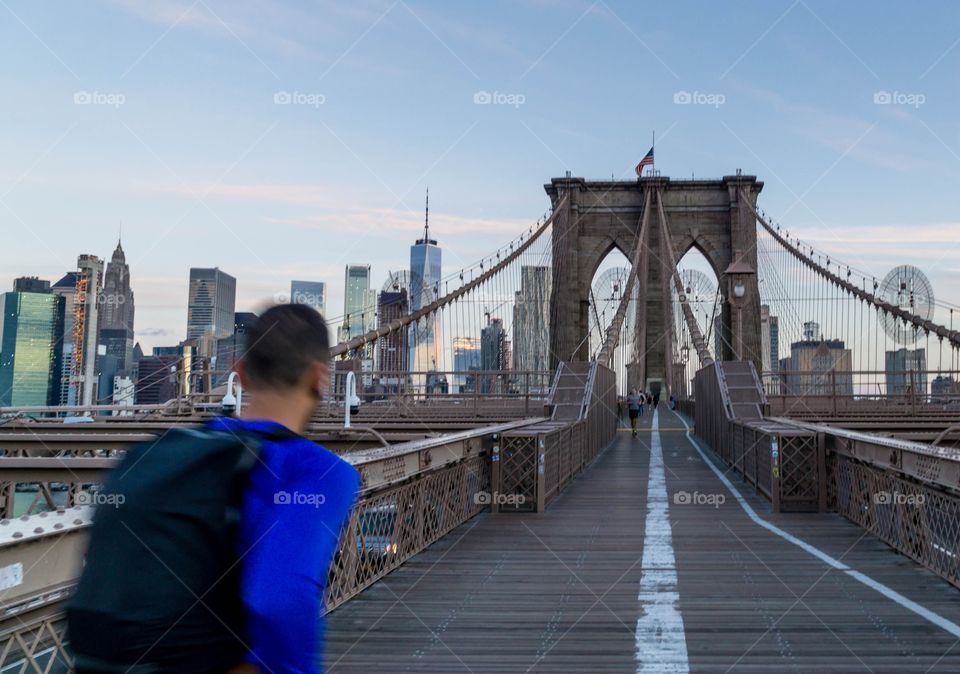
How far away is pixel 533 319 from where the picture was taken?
223 ft

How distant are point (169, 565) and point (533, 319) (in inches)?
2631

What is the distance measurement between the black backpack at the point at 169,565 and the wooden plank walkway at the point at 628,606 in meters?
3.33

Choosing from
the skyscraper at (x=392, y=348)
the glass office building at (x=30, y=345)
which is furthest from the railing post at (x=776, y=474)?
the glass office building at (x=30, y=345)

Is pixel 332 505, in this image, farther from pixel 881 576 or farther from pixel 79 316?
pixel 79 316

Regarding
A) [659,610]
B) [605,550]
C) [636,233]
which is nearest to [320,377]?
[659,610]

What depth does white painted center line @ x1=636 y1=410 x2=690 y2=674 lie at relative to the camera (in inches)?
177

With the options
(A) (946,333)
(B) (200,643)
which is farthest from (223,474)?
(A) (946,333)

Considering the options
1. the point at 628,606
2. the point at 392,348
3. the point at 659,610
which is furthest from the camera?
the point at 392,348

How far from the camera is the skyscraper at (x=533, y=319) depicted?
2197 inches

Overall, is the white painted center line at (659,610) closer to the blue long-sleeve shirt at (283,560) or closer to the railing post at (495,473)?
the railing post at (495,473)

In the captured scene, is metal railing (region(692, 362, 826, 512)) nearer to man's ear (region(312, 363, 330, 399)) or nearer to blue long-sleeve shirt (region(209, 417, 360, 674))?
man's ear (region(312, 363, 330, 399))

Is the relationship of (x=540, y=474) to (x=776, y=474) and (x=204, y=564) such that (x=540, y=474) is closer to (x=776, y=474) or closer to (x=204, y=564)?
(x=776, y=474)

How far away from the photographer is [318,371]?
1.67 meters

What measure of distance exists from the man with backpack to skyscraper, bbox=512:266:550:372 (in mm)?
48005
